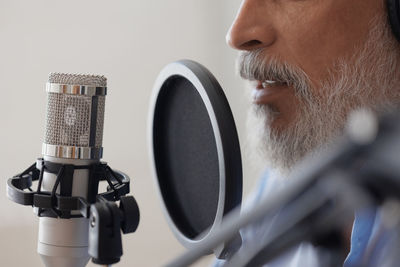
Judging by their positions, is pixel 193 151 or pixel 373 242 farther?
pixel 193 151

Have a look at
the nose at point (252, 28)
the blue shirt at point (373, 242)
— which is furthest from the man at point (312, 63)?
the blue shirt at point (373, 242)

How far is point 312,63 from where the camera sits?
81 centimetres

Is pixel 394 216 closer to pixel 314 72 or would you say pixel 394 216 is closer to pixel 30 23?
pixel 314 72

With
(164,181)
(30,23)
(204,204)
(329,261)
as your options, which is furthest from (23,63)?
(329,261)

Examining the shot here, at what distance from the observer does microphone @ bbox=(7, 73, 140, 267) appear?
60 cm

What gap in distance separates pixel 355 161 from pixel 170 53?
180 centimetres

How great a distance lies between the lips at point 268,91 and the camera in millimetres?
814

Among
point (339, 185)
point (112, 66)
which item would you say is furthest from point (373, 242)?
point (112, 66)

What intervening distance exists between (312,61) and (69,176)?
1.29 feet

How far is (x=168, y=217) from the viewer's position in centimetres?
89

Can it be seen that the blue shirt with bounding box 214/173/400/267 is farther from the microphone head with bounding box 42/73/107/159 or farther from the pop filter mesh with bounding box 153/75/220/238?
the pop filter mesh with bounding box 153/75/220/238

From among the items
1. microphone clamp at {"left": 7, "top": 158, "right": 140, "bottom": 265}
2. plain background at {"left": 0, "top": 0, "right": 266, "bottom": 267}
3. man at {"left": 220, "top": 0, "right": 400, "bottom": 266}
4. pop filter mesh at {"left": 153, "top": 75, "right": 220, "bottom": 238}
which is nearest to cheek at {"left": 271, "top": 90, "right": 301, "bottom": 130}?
man at {"left": 220, "top": 0, "right": 400, "bottom": 266}

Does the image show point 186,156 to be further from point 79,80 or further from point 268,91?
point 79,80

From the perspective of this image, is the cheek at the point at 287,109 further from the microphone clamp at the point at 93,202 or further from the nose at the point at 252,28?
the microphone clamp at the point at 93,202
